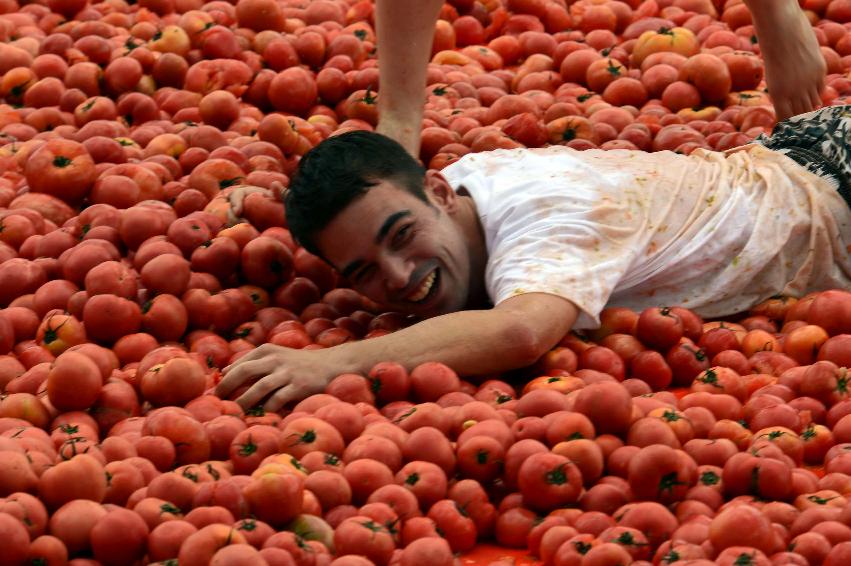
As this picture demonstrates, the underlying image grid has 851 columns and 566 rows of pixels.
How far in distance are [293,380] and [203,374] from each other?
Result: 0.19 m

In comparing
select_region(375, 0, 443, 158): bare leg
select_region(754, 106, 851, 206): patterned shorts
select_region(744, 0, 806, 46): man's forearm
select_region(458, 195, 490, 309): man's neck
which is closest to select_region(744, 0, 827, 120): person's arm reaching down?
select_region(744, 0, 806, 46): man's forearm

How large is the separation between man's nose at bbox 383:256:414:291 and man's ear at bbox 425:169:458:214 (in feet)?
0.84

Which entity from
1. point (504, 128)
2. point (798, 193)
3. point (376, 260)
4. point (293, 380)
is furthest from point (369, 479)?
point (504, 128)

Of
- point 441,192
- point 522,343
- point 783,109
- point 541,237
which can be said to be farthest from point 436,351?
point 783,109

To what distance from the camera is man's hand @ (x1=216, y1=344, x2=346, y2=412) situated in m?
2.91

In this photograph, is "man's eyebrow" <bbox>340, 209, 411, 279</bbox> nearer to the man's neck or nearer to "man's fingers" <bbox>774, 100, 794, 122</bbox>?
the man's neck

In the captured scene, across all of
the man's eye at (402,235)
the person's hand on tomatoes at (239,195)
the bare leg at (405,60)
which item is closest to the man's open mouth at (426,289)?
the man's eye at (402,235)

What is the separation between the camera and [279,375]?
2.94 meters

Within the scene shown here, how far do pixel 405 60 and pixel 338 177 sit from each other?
92 cm

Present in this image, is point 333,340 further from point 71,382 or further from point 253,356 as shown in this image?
point 71,382

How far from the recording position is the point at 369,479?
8.11 ft

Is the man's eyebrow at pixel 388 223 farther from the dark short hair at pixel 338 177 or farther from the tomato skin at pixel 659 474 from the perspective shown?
the tomato skin at pixel 659 474

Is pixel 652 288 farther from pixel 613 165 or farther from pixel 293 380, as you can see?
pixel 293 380

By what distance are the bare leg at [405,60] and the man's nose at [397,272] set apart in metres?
0.91
